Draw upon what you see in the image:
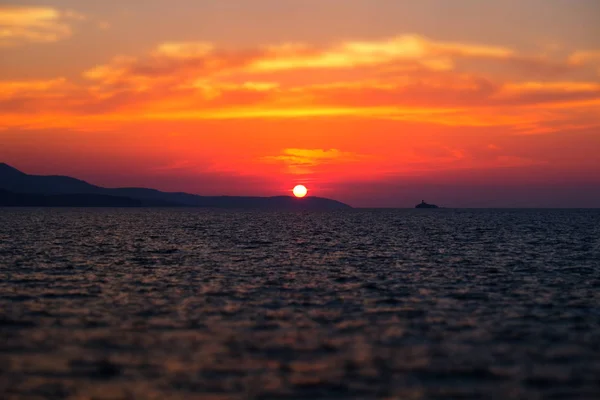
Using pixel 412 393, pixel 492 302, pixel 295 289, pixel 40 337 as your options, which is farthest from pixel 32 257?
pixel 412 393

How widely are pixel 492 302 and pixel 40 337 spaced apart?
69.5ft

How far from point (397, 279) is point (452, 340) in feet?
58.2

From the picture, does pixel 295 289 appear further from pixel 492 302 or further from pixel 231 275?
pixel 492 302

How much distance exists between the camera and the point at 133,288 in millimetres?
36031

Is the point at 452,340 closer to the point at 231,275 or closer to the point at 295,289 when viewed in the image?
the point at 295,289

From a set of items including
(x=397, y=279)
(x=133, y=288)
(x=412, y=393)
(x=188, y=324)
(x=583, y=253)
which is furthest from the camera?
(x=583, y=253)

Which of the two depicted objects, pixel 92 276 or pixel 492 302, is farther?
pixel 92 276

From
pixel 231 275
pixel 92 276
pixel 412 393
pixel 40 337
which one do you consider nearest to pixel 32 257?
pixel 92 276

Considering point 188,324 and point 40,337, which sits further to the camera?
point 188,324

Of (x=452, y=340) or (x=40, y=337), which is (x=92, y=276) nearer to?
(x=40, y=337)

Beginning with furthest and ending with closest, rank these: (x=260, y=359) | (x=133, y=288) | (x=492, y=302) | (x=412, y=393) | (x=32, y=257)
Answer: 1. (x=32, y=257)
2. (x=133, y=288)
3. (x=492, y=302)
4. (x=260, y=359)
5. (x=412, y=393)

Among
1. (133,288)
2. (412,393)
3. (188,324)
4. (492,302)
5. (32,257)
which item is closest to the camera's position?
(412,393)

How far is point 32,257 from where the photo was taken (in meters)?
54.7

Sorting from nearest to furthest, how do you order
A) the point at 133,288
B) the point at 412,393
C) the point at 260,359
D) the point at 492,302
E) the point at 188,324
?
the point at 412,393
the point at 260,359
the point at 188,324
the point at 492,302
the point at 133,288
